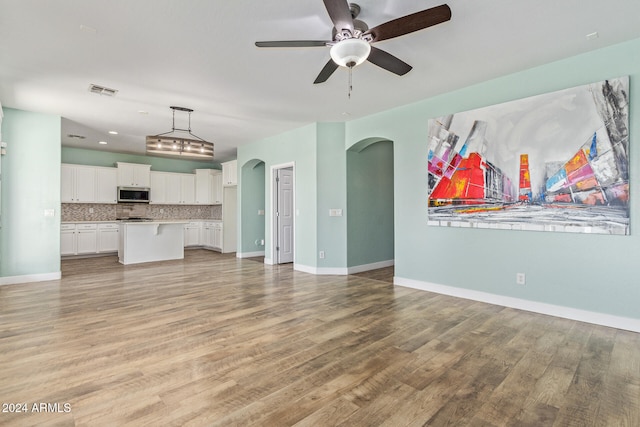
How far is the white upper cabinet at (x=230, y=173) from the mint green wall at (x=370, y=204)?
3.87 m

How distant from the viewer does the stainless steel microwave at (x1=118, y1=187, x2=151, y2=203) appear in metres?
8.45

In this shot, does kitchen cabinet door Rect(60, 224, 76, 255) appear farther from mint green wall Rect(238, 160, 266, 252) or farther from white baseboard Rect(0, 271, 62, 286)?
mint green wall Rect(238, 160, 266, 252)

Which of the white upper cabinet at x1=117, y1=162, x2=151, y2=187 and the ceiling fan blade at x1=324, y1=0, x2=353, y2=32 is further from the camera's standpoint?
the white upper cabinet at x1=117, y1=162, x2=151, y2=187

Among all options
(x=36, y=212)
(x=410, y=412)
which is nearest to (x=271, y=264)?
(x=36, y=212)

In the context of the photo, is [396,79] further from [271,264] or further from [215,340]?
[271,264]

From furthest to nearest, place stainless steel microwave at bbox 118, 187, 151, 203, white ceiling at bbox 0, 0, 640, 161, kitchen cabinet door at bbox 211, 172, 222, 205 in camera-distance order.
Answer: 1. kitchen cabinet door at bbox 211, 172, 222, 205
2. stainless steel microwave at bbox 118, 187, 151, 203
3. white ceiling at bbox 0, 0, 640, 161

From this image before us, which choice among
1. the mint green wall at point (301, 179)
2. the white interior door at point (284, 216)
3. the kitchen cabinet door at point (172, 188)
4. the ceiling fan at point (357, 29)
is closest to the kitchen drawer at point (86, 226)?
the kitchen cabinet door at point (172, 188)

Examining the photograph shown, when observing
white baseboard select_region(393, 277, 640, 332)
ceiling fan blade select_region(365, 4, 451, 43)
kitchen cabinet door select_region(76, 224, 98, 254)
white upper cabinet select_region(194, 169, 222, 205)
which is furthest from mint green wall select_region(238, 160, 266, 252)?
ceiling fan blade select_region(365, 4, 451, 43)

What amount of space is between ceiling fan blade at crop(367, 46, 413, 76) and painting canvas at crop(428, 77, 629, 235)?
1.73 m

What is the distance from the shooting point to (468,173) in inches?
160

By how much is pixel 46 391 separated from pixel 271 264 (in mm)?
4836

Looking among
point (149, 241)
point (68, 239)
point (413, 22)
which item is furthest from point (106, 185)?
point (413, 22)

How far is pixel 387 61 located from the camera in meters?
2.72

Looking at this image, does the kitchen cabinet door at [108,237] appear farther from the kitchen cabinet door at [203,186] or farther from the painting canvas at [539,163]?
the painting canvas at [539,163]
